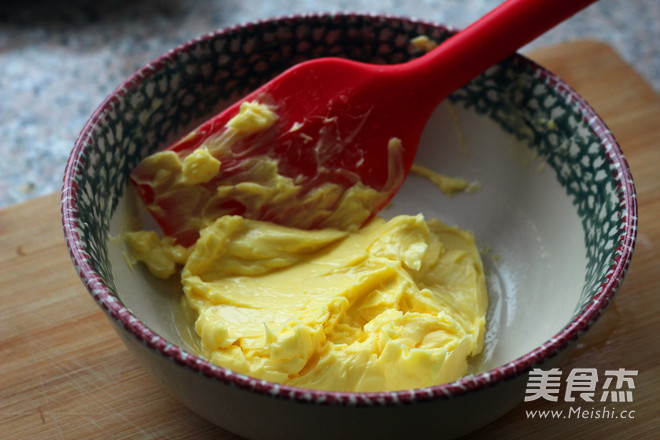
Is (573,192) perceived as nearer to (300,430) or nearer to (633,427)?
(633,427)

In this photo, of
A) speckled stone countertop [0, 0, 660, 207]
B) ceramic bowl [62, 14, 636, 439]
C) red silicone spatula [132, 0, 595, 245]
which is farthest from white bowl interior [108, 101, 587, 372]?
speckled stone countertop [0, 0, 660, 207]

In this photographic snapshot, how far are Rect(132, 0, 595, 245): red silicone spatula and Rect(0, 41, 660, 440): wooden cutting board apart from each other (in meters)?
0.20

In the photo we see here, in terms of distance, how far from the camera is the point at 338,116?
3.71 ft

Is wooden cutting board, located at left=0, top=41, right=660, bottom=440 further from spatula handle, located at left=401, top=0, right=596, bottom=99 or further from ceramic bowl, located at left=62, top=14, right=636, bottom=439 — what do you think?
spatula handle, located at left=401, top=0, right=596, bottom=99

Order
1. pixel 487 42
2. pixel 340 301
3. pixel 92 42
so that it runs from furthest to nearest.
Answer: pixel 92 42 → pixel 487 42 → pixel 340 301

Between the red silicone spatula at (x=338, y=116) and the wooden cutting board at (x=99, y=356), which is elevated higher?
the red silicone spatula at (x=338, y=116)

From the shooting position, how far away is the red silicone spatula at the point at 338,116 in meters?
1.09

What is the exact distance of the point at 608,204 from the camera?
968 mm

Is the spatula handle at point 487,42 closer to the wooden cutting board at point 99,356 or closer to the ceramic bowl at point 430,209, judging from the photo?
the ceramic bowl at point 430,209

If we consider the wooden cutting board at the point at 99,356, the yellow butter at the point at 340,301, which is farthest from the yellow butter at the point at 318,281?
the wooden cutting board at the point at 99,356

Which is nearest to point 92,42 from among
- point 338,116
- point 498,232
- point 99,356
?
point 338,116

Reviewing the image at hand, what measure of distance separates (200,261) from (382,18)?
1.70 feet

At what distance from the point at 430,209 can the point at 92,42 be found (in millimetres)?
1053

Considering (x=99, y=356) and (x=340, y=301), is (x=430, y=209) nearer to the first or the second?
A: (x=340, y=301)
